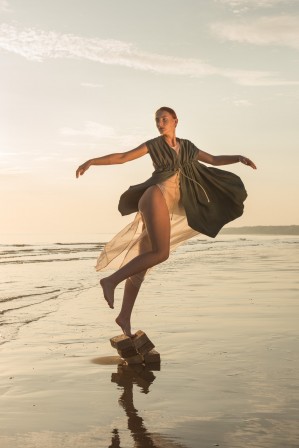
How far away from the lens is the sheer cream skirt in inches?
232

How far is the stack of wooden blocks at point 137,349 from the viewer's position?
18.2 feet

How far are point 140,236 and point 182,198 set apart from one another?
0.52 meters

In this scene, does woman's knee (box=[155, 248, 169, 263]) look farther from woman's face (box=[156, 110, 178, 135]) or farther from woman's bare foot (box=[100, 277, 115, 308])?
woman's face (box=[156, 110, 178, 135])

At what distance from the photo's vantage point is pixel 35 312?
9062mm

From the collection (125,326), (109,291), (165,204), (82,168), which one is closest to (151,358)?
(125,326)

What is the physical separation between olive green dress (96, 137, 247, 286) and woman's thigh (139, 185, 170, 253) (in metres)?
0.11

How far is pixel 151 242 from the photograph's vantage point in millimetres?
5727

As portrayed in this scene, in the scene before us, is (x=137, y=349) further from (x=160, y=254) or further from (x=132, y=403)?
(x=132, y=403)

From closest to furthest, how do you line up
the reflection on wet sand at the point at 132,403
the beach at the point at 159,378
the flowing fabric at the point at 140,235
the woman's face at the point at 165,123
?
the reflection on wet sand at the point at 132,403, the beach at the point at 159,378, the flowing fabric at the point at 140,235, the woman's face at the point at 165,123

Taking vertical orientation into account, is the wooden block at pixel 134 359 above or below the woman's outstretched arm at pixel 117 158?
below

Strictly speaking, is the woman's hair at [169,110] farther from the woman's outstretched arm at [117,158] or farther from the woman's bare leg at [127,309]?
the woman's bare leg at [127,309]

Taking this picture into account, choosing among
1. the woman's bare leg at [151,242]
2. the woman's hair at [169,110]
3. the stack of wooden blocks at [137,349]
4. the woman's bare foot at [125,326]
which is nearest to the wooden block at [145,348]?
the stack of wooden blocks at [137,349]

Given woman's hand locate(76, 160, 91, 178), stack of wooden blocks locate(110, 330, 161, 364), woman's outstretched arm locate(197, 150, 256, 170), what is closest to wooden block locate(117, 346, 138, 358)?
stack of wooden blocks locate(110, 330, 161, 364)

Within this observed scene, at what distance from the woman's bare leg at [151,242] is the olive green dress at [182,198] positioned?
139 millimetres
